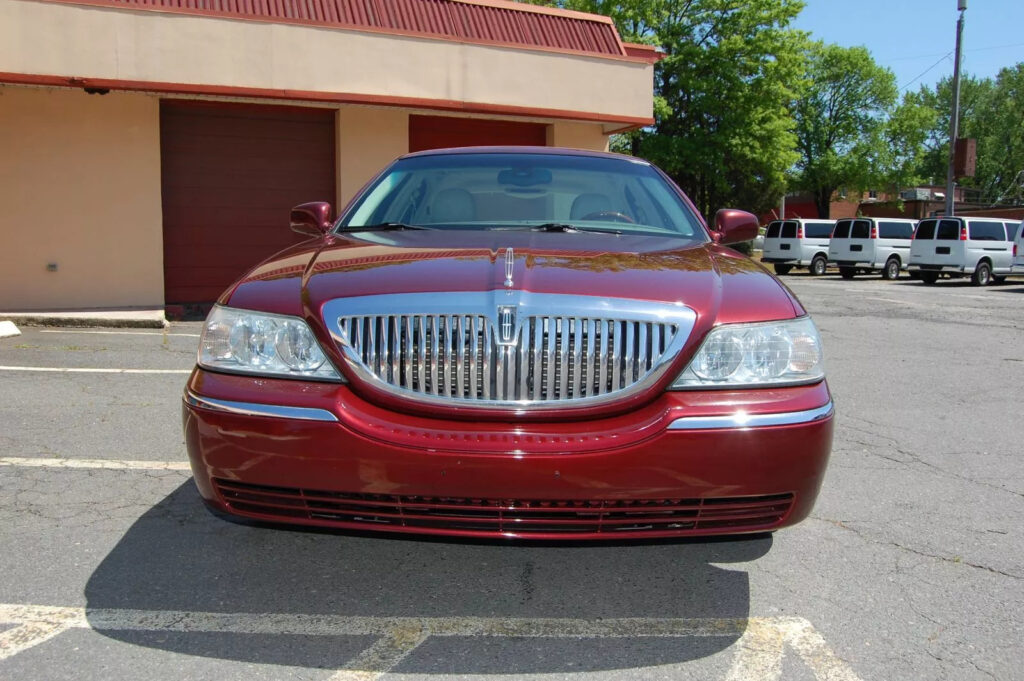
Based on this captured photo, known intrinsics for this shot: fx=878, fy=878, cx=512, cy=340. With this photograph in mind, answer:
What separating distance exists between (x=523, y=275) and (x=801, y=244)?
29012 mm

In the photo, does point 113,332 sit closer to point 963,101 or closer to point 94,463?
point 94,463

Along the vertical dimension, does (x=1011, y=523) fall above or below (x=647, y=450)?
below

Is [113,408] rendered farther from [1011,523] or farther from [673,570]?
[1011,523]

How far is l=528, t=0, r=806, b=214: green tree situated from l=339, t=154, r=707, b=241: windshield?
32350 mm

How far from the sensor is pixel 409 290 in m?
2.70

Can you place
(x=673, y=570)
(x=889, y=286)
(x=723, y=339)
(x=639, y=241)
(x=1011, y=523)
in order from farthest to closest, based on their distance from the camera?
(x=889, y=286) → (x=1011, y=523) → (x=639, y=241) → (x=673, y=570) → (x=723, y=339)

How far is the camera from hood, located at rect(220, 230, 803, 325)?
273 centimetres

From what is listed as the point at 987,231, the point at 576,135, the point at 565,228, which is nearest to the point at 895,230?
the point at 987,231

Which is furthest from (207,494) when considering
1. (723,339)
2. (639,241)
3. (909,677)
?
(909,677)

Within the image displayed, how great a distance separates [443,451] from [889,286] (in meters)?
24.0

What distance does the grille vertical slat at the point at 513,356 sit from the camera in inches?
103

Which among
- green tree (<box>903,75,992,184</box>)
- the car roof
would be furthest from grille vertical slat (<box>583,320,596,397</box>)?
green tree (<box>903,75,992,184</box>)

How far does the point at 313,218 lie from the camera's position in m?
4.20

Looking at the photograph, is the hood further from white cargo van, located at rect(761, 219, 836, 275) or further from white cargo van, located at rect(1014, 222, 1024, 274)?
white cargo van, located at rect(761, 219, 836, 275)
